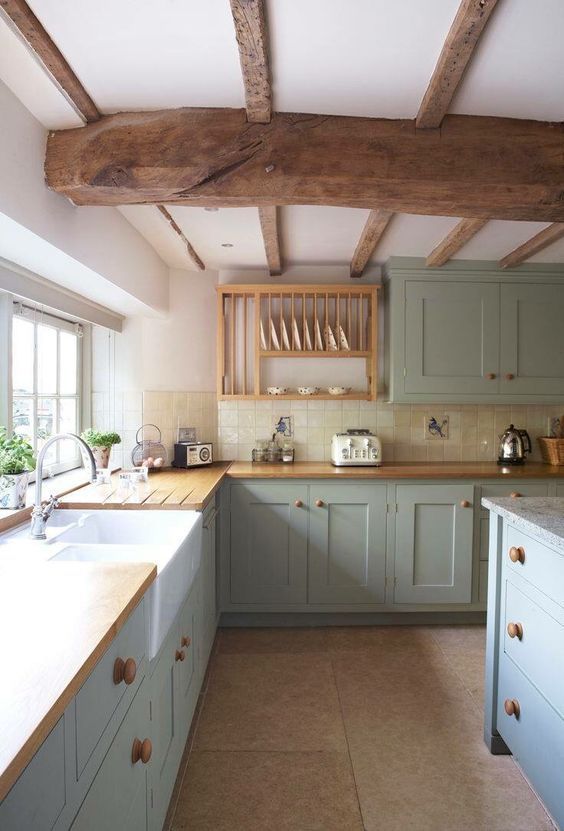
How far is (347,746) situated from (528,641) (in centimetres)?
84

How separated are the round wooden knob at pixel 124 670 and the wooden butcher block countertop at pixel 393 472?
6.27 feet

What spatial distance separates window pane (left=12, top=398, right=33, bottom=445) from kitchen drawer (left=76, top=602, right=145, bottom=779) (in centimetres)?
150

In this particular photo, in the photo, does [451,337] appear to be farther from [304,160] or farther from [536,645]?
[536,645]

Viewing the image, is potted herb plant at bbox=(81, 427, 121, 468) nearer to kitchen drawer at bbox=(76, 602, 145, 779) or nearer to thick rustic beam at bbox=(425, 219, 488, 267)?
→ kitchen drawer at bbox=(76, 602, 145, 779)

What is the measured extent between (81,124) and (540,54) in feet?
4.58

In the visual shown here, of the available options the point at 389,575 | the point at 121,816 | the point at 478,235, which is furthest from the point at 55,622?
the point at 478,235

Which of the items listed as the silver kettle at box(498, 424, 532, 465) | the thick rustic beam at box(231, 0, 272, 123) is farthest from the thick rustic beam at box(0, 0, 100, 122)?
the silver kettle at box(498, 424, 532, 465)

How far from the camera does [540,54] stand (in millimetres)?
1489

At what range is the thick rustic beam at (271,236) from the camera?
8.05ft

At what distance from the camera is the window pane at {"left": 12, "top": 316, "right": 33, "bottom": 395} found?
8.09ft

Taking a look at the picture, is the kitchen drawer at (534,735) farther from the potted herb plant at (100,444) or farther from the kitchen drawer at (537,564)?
the potted herb plant at (100,444)

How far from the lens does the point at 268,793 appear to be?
185 centimetres

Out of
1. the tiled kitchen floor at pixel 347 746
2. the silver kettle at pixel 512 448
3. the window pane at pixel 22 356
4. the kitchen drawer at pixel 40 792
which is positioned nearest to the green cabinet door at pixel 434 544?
the tiled kitchen floor at pixel 347 746

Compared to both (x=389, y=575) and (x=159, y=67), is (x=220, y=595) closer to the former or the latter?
(x=389, y=575)
